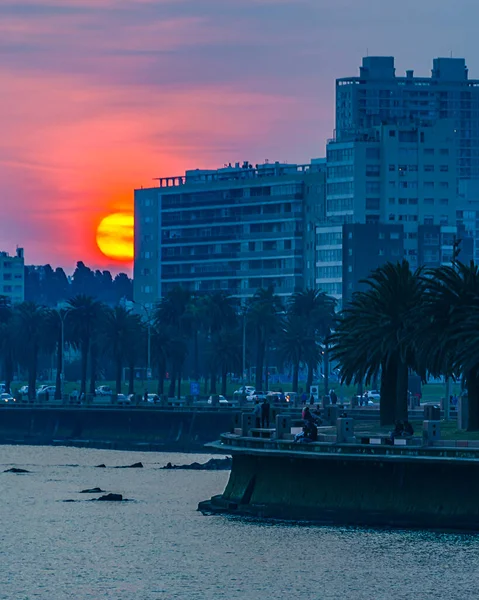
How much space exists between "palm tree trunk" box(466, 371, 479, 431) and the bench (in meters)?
11.8

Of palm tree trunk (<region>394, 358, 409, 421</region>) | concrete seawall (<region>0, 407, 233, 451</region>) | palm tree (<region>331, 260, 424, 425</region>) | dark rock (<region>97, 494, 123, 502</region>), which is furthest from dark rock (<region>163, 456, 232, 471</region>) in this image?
palm tree trunk (<region>394, 358, 409, 421</region>)

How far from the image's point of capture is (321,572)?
248 ft

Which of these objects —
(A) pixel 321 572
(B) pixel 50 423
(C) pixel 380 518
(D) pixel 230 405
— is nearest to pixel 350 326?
(C) pixel 380 518

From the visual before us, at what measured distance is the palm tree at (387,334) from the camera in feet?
350

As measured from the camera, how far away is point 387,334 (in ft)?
350

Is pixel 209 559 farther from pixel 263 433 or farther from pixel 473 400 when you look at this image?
pixel 473 400

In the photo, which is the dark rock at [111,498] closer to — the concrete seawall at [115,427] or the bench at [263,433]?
the bench at [263,433]

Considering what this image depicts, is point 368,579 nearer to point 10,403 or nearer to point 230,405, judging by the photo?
point 230,405

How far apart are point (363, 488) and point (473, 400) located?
1602cm

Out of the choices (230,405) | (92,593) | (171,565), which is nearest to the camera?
(92,593)

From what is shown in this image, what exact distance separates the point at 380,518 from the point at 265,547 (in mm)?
5657

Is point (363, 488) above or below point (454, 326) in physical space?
below

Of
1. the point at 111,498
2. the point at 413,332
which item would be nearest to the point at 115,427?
the point at 111,498

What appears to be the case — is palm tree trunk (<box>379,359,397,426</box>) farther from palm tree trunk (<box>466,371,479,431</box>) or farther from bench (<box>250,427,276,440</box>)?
bench (<box>250,427,276,440</box>)
